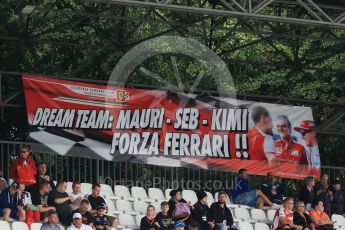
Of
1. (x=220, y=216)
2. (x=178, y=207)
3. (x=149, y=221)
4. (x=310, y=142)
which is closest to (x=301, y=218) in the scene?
(x=220, y=216)

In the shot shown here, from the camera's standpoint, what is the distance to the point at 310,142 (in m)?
31.0

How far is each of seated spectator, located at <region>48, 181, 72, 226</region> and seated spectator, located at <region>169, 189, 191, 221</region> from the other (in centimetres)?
209

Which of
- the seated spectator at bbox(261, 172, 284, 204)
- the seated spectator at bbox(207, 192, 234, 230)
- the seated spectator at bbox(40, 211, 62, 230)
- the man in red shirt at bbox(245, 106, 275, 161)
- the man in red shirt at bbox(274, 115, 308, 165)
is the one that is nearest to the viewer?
the seated spectator at bbox(40, 211, 62, 230)

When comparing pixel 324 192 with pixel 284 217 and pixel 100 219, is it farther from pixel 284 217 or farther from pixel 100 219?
pixel 100 219

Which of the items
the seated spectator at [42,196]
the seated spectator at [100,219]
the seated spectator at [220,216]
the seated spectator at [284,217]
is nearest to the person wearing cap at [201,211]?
the seated spectator at [220,216]

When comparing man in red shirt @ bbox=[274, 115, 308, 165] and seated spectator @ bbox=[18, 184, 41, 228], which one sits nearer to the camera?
seated spectator @ bbox=[18, 184, 41, 228]

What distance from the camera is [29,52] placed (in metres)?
33.0

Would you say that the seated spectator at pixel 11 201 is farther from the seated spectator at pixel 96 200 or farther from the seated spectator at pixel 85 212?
the seated spectator at pixel 96 200

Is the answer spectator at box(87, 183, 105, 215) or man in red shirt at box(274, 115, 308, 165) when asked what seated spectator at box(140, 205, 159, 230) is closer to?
spectator at box(87, 183, 105, 215)

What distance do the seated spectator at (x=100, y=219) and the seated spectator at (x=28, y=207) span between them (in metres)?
1.06

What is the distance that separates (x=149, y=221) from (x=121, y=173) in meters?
5.11

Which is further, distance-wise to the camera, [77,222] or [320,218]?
[320,218]

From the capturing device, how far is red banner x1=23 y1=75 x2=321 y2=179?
28375 millimetres

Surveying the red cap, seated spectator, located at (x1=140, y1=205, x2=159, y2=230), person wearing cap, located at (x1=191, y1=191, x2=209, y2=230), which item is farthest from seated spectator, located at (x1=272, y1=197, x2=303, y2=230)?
the red cap
